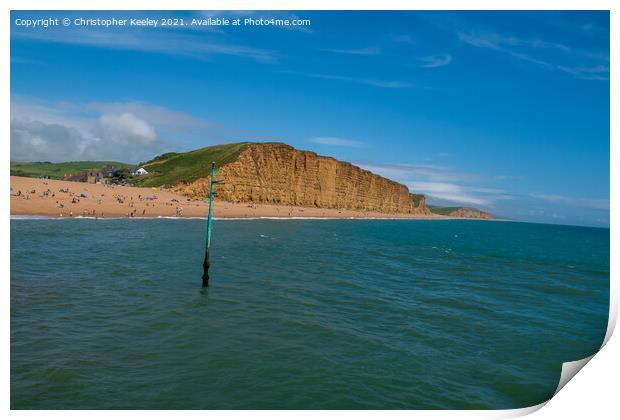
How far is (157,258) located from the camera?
23250 mm

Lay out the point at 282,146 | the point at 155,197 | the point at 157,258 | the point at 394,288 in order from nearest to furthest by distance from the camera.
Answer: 1. the point at 394,288
2. the point at 157,258
3. the point at 155,197
4. the point at 282,146

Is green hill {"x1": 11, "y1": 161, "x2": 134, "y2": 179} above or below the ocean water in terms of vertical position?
above

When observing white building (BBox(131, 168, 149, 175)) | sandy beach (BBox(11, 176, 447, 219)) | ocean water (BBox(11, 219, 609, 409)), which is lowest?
ocean water (BBox(11, 219, 609, 409))

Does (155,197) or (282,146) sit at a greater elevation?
(282,146)

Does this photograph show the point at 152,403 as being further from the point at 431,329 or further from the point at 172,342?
the point at 431,329

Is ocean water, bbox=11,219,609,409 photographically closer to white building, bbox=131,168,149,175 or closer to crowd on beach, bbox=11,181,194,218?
crowd on beach, bbox=11,181,194,218

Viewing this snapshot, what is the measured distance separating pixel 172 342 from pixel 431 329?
8.50 m

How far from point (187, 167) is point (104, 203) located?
50896mm

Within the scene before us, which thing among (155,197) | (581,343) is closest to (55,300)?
(581,343)

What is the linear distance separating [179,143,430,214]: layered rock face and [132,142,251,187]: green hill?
3.75 metres

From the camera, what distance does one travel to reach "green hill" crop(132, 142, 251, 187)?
8306cm

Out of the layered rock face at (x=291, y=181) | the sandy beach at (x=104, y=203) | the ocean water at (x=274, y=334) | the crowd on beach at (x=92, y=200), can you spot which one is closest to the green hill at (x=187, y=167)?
the layered rock face at (x=291, y=181)

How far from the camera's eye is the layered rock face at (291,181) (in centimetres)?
8012

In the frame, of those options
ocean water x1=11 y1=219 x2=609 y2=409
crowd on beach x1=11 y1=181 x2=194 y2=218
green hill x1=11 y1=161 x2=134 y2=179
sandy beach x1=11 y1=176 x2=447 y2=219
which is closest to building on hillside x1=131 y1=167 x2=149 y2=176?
green hill x1=11 y1=161 x2=134 y2=179
